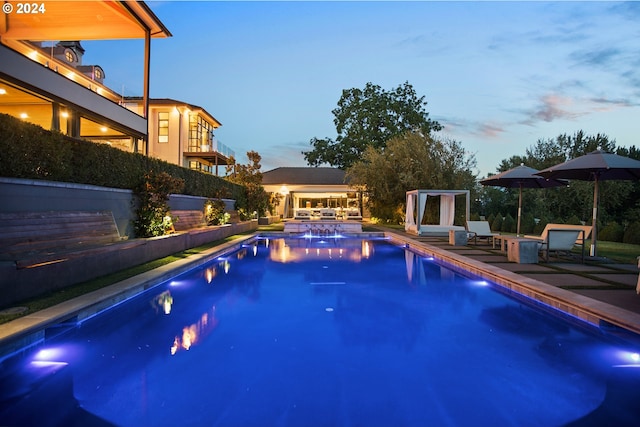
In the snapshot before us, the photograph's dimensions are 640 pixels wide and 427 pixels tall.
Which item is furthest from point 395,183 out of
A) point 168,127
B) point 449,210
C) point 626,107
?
point 626,107

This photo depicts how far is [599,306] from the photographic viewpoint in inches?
184

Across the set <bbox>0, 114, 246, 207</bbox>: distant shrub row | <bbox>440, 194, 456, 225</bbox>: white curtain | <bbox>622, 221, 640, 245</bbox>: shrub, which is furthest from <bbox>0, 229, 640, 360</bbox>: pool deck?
<bbox>440, 194, 456, 225</bbox>: white curtain

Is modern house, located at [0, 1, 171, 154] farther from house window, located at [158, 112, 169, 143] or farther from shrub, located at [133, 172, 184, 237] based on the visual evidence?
house window, located at [158, 112, 169, 143]

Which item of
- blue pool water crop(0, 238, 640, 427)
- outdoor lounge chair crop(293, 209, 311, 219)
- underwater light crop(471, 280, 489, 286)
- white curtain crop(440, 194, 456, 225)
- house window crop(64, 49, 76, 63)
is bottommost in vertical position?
blue pool water crop(0, 238, 640, 427)

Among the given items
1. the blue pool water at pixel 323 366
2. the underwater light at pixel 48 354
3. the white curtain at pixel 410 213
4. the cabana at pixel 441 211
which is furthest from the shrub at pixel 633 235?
the underwater light at pixel 48 354

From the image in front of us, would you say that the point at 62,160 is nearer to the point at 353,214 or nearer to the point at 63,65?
the point at 63,65

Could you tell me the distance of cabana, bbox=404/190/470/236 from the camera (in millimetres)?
17072

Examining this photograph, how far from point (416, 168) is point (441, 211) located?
3875 millimetres

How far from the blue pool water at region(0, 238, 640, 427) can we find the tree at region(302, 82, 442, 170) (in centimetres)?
2929

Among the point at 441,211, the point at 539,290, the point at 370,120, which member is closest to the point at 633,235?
the point at 441,211

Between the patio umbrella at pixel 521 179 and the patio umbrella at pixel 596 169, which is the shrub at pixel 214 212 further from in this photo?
the patio umbrella at pixel 596 169

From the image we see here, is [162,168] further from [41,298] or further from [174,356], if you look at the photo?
[174,356]

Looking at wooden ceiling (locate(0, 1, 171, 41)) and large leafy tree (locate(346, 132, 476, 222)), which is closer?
wooden ceiling (locate(0, 1, 171, 41))

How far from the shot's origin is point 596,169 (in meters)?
8.92
